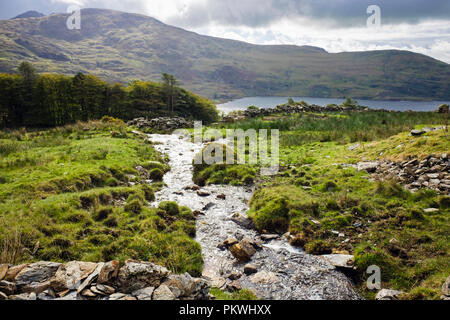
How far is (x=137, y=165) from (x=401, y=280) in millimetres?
17134

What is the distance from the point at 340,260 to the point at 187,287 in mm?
5075

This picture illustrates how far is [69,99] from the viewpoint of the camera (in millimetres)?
41188

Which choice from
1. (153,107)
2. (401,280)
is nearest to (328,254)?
(401,280)

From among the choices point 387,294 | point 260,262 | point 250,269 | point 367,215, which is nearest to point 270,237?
point 260,262

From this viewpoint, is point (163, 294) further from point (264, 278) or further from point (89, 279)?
point (264, 278)

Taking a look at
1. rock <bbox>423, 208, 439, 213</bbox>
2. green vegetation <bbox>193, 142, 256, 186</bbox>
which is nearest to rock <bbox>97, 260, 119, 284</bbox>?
green vegetation <bbox>193, 142, 256, 186</bbox>

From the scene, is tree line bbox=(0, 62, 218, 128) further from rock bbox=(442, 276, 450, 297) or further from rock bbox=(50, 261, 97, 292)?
rock bbox=(442, 276, 450, 297)

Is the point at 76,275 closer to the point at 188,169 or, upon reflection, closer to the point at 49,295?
the point at 49,295

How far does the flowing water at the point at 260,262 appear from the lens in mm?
6820

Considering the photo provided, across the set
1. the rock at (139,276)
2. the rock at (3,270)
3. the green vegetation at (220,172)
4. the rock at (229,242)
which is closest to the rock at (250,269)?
the rock at (229,242)

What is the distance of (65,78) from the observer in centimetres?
4188

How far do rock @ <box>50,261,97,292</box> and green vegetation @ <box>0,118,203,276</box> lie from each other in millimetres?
918

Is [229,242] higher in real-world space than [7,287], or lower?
lower

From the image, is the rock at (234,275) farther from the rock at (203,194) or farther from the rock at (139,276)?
the rock at (203,194)
